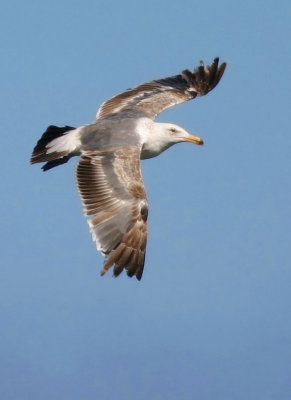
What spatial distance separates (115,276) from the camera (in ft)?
50.1

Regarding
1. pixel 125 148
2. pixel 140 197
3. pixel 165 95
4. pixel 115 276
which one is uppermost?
pixel 165 95

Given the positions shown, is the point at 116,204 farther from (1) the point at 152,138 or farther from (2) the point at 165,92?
(2) the point at 165,92

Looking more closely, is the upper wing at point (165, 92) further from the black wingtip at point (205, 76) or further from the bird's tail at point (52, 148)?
the bird's tail at point (52, 148)

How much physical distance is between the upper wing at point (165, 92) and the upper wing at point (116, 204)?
2860 millimetres

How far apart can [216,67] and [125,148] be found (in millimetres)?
5765

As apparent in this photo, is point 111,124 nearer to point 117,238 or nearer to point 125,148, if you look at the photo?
point 125,148

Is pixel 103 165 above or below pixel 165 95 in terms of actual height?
below

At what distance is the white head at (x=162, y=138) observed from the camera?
18062mm

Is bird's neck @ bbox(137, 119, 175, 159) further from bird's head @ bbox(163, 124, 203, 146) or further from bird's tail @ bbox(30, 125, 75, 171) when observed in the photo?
bird's tail @ bbox(30, 125, 75, 171)

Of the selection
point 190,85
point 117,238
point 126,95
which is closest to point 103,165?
point 117,238

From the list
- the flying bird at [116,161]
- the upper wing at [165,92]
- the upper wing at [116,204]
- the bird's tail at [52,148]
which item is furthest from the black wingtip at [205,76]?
the upper wing at [116,204]

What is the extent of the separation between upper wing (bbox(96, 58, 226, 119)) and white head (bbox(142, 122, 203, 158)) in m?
0.99

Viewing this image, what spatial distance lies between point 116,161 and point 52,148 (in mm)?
1524

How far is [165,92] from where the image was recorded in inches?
834
